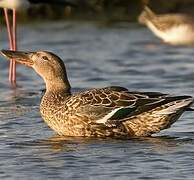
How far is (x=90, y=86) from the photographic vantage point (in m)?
14.7

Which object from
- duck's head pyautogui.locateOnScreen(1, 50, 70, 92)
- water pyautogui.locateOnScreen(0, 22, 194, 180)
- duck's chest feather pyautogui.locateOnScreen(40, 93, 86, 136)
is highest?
duck's head pyautogui.locateOnScreen(1, 50, 70, 92)

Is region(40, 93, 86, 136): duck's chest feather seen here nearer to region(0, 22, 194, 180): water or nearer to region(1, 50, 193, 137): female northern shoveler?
region(1, 50, 193, 137): female northern shoveler

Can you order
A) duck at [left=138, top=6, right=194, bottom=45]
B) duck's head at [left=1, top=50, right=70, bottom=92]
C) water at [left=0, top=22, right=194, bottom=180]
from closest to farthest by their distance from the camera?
water at [left=0, top=22, right=194, bottom=180] < duck's head at [left=1, top=50, right=70, bottom=92] < duck at [left=138, top=6, right=194, bottom=45]

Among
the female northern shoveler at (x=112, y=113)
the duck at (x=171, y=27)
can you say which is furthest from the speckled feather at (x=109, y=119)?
the duck at (x=171, y=27)

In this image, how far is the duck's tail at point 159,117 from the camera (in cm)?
Answer: 1032

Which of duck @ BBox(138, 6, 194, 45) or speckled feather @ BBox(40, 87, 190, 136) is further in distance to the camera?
duck @ BBox(138, 6, 194, 45)

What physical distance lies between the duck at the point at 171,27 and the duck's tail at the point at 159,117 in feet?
29.9

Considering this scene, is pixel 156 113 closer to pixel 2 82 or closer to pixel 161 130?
pixel 161 130

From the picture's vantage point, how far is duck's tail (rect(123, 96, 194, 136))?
33.9ft

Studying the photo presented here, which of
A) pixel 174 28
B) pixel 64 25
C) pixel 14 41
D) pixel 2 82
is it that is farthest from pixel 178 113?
pixel 64 25

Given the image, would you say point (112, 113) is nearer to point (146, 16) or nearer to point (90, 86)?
point (90, 86)

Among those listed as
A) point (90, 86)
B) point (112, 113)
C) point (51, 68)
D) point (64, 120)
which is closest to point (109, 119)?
point (112, 113)

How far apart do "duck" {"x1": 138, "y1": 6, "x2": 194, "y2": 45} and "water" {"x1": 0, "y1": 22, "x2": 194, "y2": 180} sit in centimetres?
22

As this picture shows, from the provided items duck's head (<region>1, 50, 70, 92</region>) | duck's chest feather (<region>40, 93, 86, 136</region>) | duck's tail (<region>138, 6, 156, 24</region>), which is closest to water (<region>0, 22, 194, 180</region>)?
duck's chest feather (<region>40, 93, 86, 136</region>)
